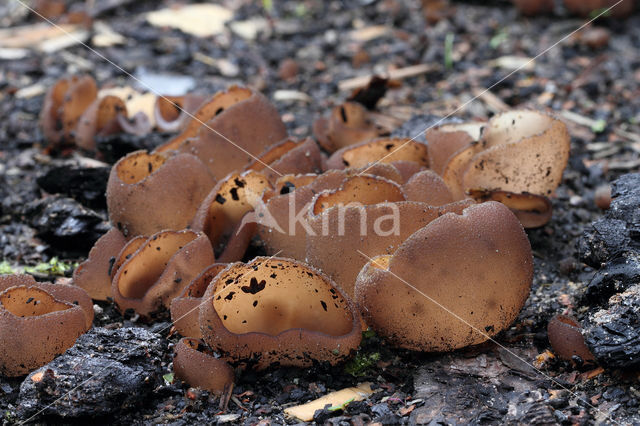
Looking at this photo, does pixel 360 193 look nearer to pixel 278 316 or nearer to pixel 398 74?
pixel 278 316

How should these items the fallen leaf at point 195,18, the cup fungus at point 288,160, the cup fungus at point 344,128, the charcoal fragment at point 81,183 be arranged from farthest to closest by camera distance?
the fallen leaf at point 195,18
the cup fungus at point 344,128
the charcoal fragment at point 81,183
the cup fungus at point 288,160

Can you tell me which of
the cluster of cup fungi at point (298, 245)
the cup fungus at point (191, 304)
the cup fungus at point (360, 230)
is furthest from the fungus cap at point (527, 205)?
the cup fungus at point (191, 304)

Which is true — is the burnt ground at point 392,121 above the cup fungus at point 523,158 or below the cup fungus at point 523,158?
below

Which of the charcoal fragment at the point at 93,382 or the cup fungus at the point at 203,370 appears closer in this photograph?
the charcoal fragment at the point at 93,382

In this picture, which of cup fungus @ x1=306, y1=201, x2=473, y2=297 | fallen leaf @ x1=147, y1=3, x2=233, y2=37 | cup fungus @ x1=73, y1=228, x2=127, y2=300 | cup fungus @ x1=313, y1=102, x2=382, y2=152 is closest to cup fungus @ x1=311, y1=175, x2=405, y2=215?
cup fungus @ x1=306, y1=201, x2=473, y2=297

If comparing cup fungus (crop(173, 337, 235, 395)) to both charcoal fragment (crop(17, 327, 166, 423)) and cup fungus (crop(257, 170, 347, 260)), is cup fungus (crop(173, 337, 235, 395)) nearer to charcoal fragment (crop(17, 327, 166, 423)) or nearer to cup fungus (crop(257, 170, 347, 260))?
charcoal fragment (crop(17, 327, 166, 423))

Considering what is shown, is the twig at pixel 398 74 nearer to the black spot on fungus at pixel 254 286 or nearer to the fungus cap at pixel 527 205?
the fungus cap at pixel 527 205
